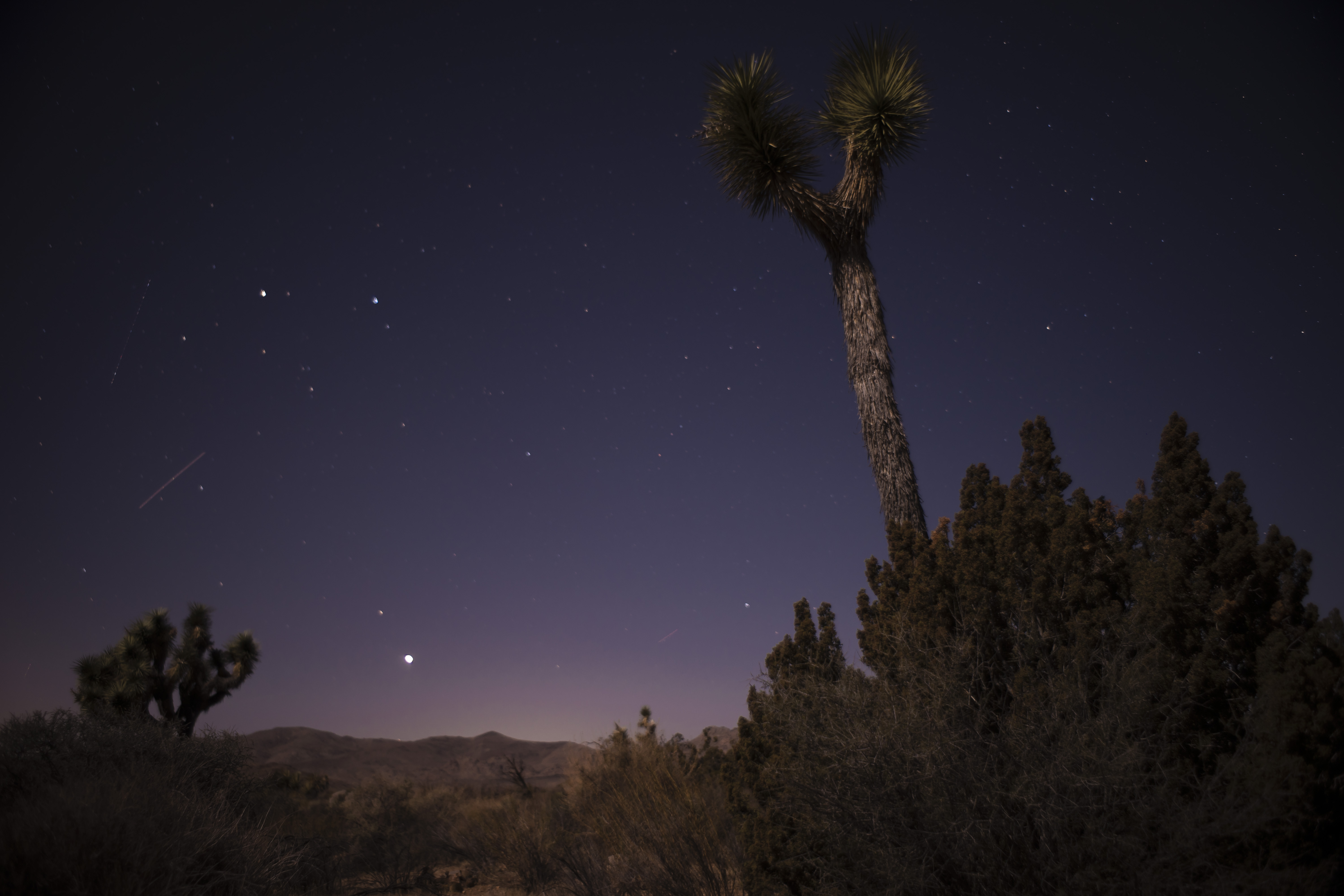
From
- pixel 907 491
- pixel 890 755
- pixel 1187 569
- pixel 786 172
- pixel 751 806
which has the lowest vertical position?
pixel 751 806

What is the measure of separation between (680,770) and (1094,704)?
474cm

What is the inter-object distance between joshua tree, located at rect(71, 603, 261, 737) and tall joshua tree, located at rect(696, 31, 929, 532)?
66.1 ft

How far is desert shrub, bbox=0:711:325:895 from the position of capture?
13.7ft

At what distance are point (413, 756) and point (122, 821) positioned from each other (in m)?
75.6

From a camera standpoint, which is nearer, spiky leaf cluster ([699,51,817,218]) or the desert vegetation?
the desert vegetation

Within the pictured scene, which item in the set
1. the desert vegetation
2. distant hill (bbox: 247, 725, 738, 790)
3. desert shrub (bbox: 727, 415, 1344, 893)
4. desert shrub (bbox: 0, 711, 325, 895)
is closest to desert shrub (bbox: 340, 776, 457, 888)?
desert shrub (bbox: 0, 711, 325, 895)

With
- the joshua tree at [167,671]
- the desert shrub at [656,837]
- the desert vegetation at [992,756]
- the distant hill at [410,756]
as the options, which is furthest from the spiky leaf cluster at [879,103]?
the distant hill at [410,756]

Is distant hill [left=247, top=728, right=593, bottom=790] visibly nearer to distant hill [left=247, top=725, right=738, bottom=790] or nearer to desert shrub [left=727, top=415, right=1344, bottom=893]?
distant hill [left=247, top=725, right=738, bottom=790]

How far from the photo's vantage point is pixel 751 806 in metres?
6.11

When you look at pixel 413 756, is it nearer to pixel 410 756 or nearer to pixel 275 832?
pixel 410 756

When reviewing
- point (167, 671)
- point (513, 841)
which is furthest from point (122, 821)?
point (167, 671)

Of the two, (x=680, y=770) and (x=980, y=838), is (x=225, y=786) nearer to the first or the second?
(x=680, y=770)

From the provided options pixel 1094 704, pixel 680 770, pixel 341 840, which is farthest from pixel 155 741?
pixel 1094 704

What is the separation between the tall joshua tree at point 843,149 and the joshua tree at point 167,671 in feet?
66.1
